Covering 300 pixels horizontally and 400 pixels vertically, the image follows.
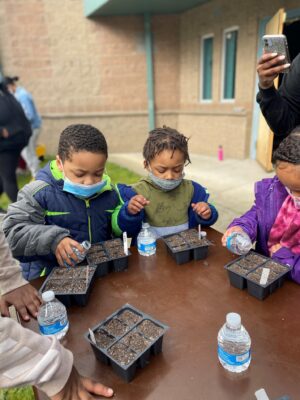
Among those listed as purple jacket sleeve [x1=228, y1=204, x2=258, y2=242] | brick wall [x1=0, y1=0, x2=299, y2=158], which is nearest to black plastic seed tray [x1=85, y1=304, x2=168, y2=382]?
purple jacket sleeve [x1=228, y1=204, x2=258, y2=242]

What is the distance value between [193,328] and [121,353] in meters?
0.32

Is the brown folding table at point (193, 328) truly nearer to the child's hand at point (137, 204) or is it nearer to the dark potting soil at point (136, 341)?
the dark potting soil at point (136, 341)

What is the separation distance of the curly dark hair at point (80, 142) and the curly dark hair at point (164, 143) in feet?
1.11

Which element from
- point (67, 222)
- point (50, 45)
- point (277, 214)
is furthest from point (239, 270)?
point (50, 45)

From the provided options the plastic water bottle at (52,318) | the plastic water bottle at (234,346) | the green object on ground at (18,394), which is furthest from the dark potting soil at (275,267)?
the green object on ground at (18,394)

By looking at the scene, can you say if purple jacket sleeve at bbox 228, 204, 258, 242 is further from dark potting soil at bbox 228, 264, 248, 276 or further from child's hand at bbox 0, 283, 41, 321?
Answer: child's hand at bbox 0, 283, 41, 321

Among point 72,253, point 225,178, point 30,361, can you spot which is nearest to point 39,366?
point 30,361

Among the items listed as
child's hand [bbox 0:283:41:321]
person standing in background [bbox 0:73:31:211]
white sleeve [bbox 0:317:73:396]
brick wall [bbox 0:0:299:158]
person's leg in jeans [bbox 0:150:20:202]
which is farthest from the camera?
brick wall [bbox 0:0:299:158]

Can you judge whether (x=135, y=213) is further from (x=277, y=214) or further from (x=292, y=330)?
(x=292, y=330)

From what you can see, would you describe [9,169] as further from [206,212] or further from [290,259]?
[290,259]

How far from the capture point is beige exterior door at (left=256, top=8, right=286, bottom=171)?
5.30 m

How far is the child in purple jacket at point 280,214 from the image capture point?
148cm

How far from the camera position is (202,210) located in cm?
198

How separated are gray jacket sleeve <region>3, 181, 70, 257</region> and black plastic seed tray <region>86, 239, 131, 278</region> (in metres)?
0.18
